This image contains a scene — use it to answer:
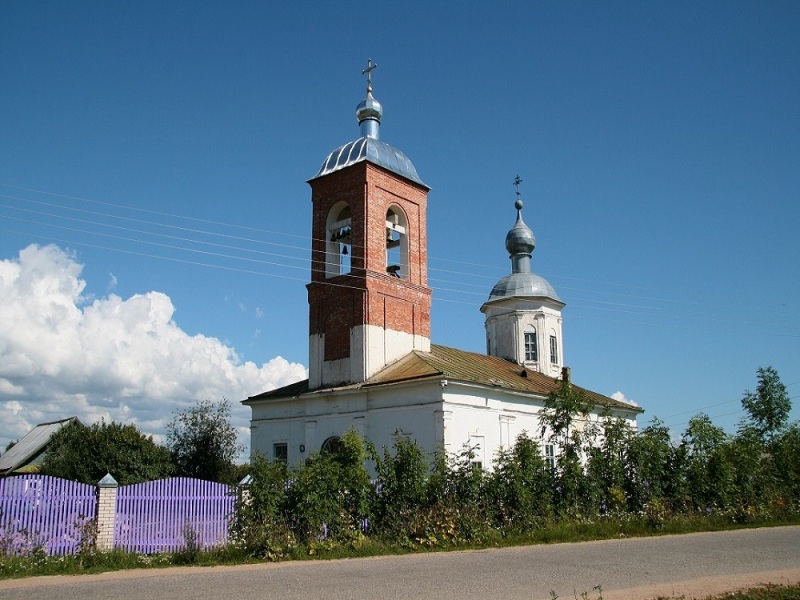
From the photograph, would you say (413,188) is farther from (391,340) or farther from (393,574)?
(393,574)

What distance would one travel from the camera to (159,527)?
14.2 m

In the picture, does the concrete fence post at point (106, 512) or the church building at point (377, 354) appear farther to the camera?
the church building at point (377, 354)

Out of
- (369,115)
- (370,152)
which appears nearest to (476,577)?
(370,152)

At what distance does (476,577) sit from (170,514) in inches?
284

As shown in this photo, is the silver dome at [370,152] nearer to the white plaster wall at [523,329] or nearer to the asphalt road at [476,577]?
the white plaster wall at [523,329]

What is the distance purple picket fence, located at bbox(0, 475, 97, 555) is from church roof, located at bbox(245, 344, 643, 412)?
9255 millimetres

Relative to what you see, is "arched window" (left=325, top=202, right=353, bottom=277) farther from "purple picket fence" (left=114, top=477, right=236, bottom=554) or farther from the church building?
"purple picket fence" (left=114, top=477, right=236, bottom=554)

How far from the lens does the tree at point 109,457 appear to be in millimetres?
21031

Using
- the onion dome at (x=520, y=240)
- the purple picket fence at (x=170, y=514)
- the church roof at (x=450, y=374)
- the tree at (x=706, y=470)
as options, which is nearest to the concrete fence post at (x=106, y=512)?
the purple picket fence at (x=170, y=514)

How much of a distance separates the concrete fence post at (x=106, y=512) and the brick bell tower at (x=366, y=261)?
9.16 metres

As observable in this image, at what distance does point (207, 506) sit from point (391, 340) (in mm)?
9176

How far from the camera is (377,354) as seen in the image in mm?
22016

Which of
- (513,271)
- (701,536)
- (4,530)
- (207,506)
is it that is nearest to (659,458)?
(701,536)

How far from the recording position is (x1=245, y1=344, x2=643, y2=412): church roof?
2048 cm
